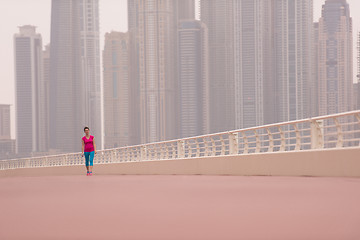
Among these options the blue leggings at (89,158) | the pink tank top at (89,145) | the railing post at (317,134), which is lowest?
the blue leggings at (89,158)

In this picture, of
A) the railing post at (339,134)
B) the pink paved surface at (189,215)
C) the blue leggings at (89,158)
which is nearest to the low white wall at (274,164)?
the railing post at (339,134)

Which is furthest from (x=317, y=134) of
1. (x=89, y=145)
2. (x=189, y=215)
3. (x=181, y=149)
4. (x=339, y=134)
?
(x=89, y=145)

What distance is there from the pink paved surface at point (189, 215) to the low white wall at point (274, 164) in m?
2.98

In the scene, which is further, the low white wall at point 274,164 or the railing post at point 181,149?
the railing post at point 181,149

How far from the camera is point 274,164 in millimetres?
15969

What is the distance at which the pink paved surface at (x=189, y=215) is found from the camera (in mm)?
5703

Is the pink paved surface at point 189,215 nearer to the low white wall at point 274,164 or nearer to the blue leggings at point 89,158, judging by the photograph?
the low white wall at point 274,164

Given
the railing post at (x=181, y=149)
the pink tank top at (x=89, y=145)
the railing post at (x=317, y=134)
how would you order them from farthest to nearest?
the railing post at (x=181, y=149) < the pink tank top at (x=89, y=145) < the railing post at (x=317, y=134)

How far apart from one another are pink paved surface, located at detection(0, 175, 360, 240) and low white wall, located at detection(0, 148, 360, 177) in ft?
9.79

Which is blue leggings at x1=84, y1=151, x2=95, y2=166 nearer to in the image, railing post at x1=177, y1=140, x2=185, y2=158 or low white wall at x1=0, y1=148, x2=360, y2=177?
low white wall at x1=0, y1=148, x2=360, y2=177

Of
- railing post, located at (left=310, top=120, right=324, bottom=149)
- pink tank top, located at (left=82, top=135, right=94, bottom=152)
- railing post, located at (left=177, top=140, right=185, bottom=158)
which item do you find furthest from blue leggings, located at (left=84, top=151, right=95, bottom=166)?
railing post, located at (left=310, top=120, right=324, bottom=149)

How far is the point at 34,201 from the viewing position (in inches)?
372

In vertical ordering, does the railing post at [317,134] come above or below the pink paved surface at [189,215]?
above

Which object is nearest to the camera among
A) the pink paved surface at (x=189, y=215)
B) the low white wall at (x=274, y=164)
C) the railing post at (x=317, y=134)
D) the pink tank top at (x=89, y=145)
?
the pink paved surface at (x=189, y=215)
